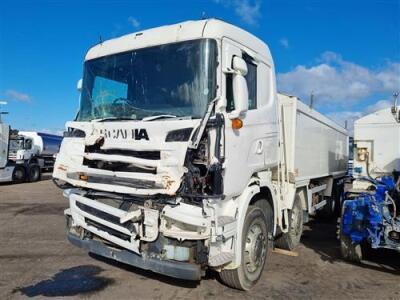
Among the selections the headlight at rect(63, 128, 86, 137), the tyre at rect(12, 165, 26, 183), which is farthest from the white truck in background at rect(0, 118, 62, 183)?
the headlight at rect(63, 128, 86, 137)

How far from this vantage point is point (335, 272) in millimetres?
5906

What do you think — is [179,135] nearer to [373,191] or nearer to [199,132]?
[199,132]

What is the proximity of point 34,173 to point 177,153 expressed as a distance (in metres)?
20.5

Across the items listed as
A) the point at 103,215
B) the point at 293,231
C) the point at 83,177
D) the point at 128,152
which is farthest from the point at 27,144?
the point at 128,152

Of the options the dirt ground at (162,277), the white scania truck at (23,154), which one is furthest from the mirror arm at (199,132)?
the white scania truck at (23,154)

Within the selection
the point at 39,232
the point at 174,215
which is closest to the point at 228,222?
the point at 174,215

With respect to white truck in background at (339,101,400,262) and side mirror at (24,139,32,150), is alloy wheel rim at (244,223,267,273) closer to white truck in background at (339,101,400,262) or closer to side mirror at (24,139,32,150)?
white truck in background at (339,101,400,262)

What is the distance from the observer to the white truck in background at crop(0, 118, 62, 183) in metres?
19.5

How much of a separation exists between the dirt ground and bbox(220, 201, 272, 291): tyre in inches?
5.7

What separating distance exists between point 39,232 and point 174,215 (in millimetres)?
5231

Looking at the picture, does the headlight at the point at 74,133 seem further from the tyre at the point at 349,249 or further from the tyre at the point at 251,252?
the tyre at the point at 349,249

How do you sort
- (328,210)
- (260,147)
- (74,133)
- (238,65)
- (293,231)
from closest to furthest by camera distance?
1. (238,65)
2. (74,133)
3. (260,147)
4. (293,231)
5. (328,210)

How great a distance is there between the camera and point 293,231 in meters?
7.15

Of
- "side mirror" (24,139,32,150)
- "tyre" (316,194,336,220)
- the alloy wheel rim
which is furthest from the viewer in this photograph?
"side mirror" (24,139,32,150)
